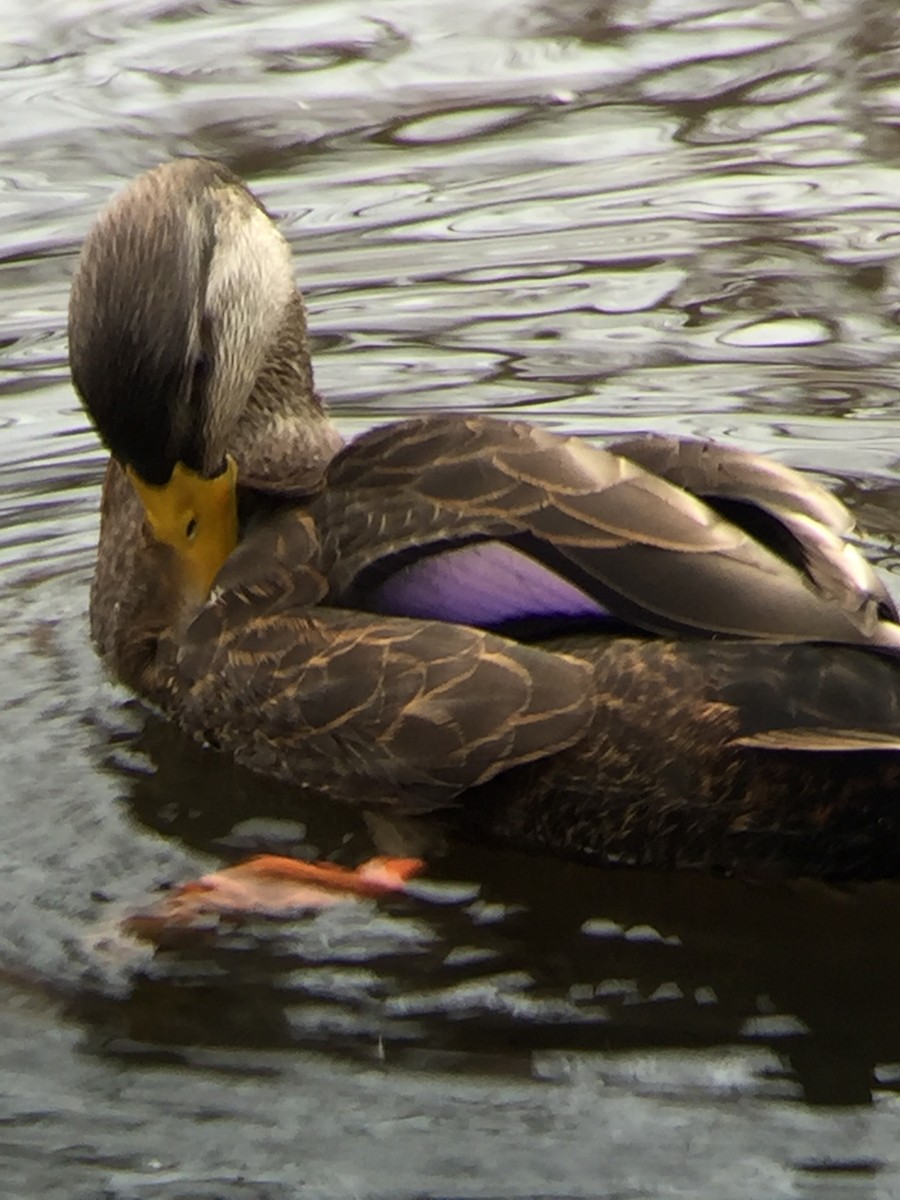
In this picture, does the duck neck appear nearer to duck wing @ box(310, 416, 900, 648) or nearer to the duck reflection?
duck wing @ box(310, 416, 900, 648)

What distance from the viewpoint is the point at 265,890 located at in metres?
4.93

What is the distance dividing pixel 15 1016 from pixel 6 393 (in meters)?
3.32

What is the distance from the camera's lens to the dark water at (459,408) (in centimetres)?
412

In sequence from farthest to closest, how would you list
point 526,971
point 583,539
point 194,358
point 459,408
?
point 459,408 < point 194,358 < point 583,539 < point 526,971

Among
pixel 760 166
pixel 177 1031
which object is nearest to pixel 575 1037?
pixel 177 1031

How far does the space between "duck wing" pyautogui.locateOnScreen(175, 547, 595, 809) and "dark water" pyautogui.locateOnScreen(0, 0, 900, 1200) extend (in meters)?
0.19

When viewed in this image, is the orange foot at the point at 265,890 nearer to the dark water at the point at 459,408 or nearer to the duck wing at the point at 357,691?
the dark water at the point at 459,408

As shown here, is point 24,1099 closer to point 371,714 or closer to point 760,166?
point 371,714

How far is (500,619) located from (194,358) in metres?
1.07

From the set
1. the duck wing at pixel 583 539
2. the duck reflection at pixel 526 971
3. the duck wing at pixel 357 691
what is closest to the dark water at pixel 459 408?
the duck reflection at pixel 526 971

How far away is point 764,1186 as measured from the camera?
3904mm

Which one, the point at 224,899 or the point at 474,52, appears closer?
the point at 224,899

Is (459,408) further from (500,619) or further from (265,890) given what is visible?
(265,890)

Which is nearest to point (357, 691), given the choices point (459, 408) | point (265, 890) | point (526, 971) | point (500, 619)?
point (500, 619)
